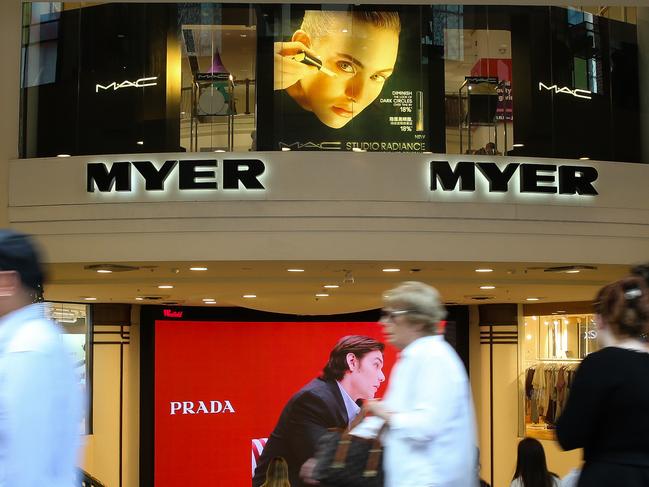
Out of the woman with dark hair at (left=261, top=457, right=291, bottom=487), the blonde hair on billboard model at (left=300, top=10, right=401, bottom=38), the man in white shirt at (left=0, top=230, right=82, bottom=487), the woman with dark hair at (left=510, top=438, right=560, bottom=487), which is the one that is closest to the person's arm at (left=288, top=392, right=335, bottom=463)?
the woman with dark hair at (left=261, top=457, right=291, bottom=487)

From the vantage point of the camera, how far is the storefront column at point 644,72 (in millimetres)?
9555

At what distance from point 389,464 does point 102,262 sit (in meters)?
5.85

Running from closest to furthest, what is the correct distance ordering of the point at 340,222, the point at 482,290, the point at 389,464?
the point at 389,464 → the point at 340,222 → the point at 482,290

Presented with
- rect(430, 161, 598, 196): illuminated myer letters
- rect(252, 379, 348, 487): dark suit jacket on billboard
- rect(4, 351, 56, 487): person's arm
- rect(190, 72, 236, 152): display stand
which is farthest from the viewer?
rect(252, 379, 348, 487): dark suit jacket on billboard

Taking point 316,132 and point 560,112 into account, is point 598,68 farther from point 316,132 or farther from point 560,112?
point 316,132

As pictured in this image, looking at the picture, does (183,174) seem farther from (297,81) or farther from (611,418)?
(611,418)

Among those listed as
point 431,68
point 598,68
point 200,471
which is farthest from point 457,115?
point 200,471

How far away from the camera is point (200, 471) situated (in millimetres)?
13922

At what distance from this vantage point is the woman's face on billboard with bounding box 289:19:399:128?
883 centimetres

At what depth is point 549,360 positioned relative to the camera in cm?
1419

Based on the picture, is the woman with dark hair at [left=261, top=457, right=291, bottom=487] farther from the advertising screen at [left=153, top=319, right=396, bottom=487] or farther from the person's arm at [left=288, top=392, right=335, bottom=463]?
the advertising screen at [left=153, top=319, right=396, bottom=487]

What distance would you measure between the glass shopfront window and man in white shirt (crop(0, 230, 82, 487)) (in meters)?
6.56

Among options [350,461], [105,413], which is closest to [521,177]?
[350,461]

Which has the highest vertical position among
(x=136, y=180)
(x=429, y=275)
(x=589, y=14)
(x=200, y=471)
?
(x=589, y=14)
